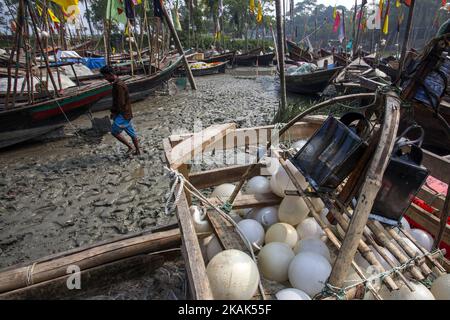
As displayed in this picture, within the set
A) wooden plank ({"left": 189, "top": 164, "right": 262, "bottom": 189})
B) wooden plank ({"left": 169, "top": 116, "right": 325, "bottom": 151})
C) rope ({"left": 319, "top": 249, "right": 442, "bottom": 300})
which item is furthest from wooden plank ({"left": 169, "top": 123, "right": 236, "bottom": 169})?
rope ({"left": 319, "top": 249, "right": 442, "bottom": 300})

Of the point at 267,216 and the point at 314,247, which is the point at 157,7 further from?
the point at 314,247

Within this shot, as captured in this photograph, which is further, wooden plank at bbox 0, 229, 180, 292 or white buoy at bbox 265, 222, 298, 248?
white buoy at bbox 265, 222, 298, 248

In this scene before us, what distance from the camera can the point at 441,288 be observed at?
1.66 metres

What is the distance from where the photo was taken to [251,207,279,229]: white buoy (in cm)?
270

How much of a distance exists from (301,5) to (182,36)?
68.8 meters

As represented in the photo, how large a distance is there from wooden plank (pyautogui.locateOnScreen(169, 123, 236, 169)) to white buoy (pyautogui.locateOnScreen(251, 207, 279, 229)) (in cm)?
91

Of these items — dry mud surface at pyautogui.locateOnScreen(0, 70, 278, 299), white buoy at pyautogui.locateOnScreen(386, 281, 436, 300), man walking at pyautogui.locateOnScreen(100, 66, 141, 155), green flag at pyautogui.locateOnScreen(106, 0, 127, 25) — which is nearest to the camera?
white buoy at pyautogui.locateOnScreen(386, 281, 436, 300)

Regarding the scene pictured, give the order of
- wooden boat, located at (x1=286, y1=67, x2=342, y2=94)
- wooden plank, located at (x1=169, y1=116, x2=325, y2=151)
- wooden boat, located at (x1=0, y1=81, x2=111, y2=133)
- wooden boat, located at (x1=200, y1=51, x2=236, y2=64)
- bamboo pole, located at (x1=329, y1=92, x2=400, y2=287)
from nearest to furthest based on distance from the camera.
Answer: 1. bamboo pole, located at (x1=329, y1=92, x2=400, y2=287)
2. wooden plank, located at (x1=169, y1=116, x2=325, y2=151)
3. wooden boat, located at (x1=0, y1=81, x2=111, y2=133)
4. wooden boat, located at (x1=286, y1=67, x2=342, y2=94)
5. wooden boat, located at (x1=200, y1=51, x2=236, y2=64)

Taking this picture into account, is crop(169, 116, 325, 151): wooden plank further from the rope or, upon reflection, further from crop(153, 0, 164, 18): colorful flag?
crop(153, 0, 164, 18): colorful flag

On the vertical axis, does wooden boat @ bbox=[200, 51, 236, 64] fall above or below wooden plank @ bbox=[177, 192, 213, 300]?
above

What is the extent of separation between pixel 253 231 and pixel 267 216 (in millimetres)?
307

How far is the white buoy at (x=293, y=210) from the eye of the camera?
246cm

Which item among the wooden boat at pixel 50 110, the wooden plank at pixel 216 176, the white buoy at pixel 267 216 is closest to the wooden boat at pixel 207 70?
the wooden boat at pixel 50 110

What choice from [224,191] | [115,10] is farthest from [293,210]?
[115,10]
